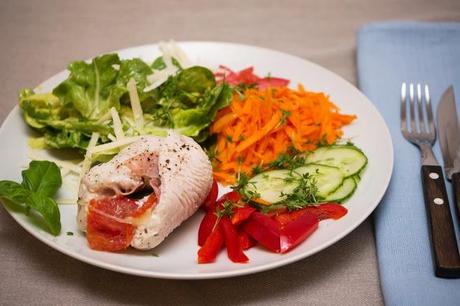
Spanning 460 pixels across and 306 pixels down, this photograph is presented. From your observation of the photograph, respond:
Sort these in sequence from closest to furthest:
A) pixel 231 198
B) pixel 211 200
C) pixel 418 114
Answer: pixel 231 198, pixel 211 200, pixel 418 114

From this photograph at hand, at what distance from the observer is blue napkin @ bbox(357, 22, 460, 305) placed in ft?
9.86

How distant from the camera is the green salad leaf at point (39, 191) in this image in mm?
2945

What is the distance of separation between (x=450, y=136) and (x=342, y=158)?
0.99m

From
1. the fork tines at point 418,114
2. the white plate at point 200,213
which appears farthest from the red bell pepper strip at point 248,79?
the fork tines at point 418,114

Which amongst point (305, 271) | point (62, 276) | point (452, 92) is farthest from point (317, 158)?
point (62, 276)

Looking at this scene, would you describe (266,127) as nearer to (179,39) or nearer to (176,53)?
(176,53)

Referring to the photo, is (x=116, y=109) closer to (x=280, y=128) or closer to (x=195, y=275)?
(x=280, y=128)

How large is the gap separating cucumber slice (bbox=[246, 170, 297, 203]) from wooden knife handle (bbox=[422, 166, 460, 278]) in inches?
34.9

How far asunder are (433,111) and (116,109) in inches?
103

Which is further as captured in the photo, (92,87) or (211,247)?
(92,87)

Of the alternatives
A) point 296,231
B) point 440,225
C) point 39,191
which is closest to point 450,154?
point 440,225

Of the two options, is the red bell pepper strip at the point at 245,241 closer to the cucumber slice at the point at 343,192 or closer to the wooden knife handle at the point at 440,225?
the cucumber slice at the point at 343,192

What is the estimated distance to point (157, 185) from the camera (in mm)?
3104

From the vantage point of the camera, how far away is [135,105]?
12.9 feet
